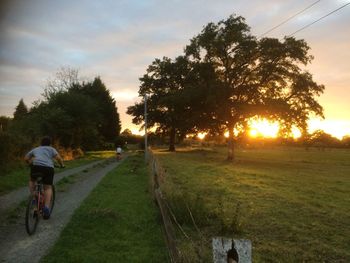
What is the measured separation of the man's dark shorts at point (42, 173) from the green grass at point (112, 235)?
1.27 m

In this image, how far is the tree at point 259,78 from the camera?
48.5 m

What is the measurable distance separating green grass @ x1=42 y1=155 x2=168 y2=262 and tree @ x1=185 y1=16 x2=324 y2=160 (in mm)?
35158

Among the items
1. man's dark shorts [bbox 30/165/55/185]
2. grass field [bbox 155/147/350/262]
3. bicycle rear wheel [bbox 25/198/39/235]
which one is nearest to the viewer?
grass field [bbox 155/147/350/262]

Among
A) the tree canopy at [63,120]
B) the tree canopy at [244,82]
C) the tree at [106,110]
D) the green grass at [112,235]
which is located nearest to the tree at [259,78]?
the tree canopy at [244,82]

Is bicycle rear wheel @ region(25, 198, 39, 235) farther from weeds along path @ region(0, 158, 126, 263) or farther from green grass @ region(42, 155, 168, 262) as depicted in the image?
green grass @ region(42, 155, 168, 262)

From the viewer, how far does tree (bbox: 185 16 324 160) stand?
4853cm

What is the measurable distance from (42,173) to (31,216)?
4.33 ft

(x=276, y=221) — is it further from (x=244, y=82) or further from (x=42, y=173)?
(x=244, y=82)

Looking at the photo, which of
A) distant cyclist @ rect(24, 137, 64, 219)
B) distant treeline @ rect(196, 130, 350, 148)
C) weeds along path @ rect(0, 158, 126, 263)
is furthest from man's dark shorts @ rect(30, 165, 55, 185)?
distant treeline @ rect(196, 130, 350, 148)

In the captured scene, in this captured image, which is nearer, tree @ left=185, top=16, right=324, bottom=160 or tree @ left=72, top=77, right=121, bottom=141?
tree @ left=185, top=16, right=324, bottom=160

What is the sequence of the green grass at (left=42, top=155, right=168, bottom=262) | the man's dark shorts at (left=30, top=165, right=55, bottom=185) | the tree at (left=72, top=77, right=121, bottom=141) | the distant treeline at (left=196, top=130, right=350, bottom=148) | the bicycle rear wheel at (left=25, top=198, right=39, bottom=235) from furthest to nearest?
the distant treeline at (left=196, top=130, right=350, bottom=148) < the tree at (left=72, top=77, right=121, bottom=141) < the man's dark shorts at (left=30, top=165, right=55, bottom=185) < the bicycle rear wheel at (left=25, top=198, right=39, bottom=235) < the green grass at (left=42, top=155, right=168, bottom=262)

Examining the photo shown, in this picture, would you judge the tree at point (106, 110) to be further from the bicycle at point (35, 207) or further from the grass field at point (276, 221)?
the bicycle at point (35, 207)

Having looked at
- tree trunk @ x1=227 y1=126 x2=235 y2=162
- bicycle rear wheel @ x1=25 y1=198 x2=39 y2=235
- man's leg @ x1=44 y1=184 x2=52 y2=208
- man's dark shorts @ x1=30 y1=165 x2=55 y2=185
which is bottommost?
bicycle rear wheel @ x1=25 y1=198 x2=39 y2=235

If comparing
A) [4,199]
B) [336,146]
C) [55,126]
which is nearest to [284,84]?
[55,126]
